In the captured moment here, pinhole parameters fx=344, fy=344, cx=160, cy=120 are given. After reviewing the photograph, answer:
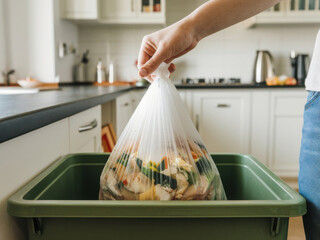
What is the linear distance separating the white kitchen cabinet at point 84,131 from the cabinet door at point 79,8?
1.76 meters

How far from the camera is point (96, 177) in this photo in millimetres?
816

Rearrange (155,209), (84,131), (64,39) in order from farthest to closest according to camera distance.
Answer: (64,39)
(84,131)
(155,209)

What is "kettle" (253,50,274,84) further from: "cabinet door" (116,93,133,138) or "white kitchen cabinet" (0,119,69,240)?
"white kitchen cabinet" (0,119,69,240)

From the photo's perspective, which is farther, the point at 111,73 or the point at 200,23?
the point at 111,73

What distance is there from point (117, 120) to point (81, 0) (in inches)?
53.4

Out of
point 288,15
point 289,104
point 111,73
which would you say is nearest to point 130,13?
point 111,73

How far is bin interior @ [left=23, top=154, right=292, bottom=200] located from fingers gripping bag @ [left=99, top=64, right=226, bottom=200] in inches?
3.4

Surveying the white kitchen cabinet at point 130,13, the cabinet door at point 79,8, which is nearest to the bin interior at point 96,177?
the cabinet door at point 79,8

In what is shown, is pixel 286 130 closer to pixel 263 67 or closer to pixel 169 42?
pixel 263 67

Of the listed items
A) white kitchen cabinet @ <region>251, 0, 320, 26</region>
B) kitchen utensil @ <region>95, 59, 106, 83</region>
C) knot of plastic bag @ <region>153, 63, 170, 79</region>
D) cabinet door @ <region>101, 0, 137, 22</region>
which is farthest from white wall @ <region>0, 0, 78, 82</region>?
knot of plastic bag @ <region>153, 63, 170, 79</region>

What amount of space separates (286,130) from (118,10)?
1.78 metres

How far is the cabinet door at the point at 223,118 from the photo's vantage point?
284 centimetres

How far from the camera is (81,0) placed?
9.46 ft

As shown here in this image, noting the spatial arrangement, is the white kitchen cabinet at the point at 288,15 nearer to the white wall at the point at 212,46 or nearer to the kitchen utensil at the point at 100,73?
the white wall at the point at 212,46
